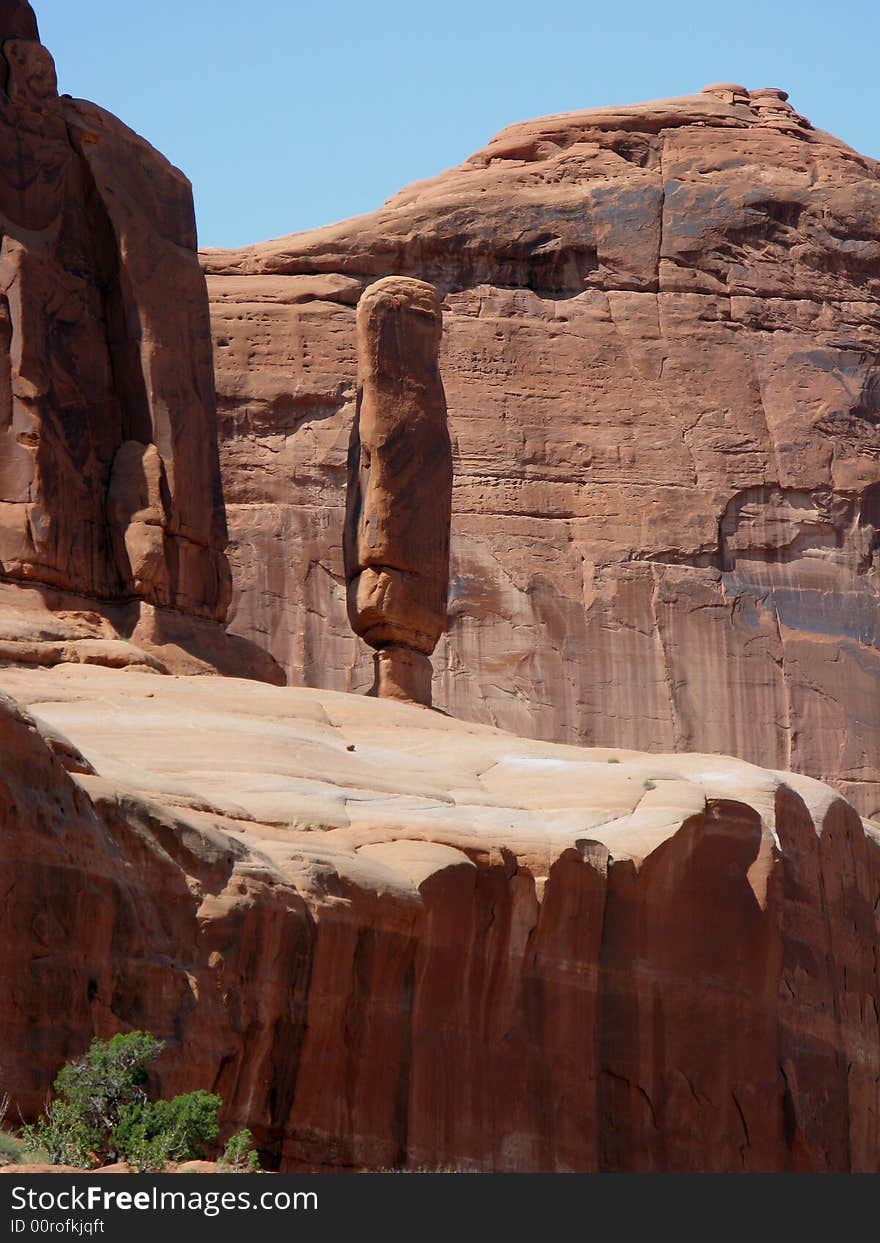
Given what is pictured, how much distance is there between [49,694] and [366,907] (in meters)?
6.56

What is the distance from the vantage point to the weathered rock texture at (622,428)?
5066 cm

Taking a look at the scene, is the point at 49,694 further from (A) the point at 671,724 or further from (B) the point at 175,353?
(A) the point at 671,724

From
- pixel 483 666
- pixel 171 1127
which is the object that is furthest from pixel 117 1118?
pixel 483 666

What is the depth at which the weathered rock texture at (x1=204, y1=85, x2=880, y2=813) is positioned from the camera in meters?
50.7

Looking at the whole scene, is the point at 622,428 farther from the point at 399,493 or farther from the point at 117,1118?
the point at 117,1118

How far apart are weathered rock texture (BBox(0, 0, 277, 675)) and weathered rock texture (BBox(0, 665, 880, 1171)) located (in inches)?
165

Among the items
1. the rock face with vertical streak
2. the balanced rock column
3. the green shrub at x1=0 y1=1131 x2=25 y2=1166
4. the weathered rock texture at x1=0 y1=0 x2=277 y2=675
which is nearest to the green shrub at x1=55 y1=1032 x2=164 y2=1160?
the green shrub at x1=0 y1=1131 x2=25 y2=1166

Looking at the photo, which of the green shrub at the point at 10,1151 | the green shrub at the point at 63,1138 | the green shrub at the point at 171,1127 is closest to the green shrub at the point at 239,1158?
the green shrub at the point at 171,1127

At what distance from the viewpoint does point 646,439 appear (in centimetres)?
5288

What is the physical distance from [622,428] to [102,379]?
1926 cm

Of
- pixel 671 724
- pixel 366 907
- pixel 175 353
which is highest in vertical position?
pixel 175 353

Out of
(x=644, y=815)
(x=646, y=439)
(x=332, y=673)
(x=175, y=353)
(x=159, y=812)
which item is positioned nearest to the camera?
(x=159, y=812)

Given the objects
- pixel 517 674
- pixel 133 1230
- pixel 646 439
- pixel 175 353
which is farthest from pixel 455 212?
pixel 133 1230

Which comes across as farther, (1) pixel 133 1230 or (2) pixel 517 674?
(2) pixel 517 674
